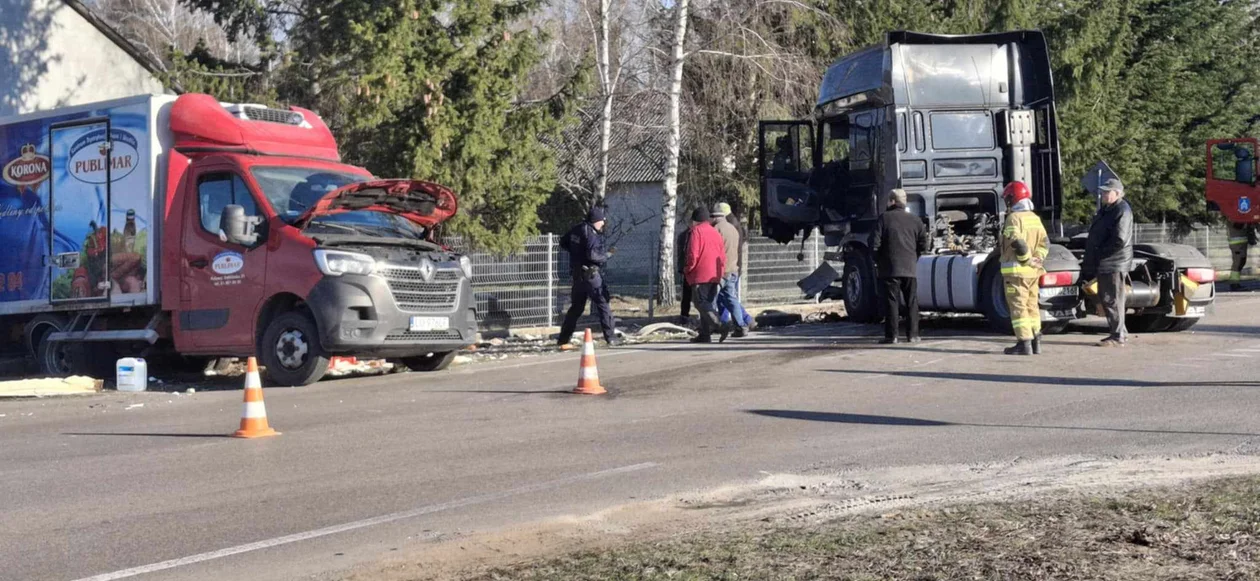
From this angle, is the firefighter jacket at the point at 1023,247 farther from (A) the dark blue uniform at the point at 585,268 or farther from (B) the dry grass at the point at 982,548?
A: (B) the dry grass at the point at 982,548

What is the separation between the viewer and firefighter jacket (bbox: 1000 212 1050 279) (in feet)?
45.9

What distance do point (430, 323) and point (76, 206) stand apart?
4.32 m

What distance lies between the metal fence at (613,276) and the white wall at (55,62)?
26.0 ft

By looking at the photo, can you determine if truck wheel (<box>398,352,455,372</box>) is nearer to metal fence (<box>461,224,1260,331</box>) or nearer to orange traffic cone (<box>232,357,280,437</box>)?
orange traffic cone (<box>232,357,280,437</box>)

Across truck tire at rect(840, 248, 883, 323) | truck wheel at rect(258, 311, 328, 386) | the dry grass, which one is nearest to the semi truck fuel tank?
truck tire at rect(840, 248, 883, 323)

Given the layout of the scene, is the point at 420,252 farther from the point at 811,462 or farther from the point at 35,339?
the point at 811,462

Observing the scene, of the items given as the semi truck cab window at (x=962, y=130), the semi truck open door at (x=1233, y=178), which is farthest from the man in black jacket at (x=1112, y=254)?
the semi truck open door at (x=1233, y=178)

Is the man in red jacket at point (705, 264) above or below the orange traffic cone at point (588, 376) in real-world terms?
above

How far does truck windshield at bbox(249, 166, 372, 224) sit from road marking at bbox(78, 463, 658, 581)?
6270mm

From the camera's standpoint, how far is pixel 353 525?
7.09 meters

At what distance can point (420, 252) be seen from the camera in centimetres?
1409

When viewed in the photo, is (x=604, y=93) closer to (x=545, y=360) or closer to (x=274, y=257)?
(x=545, y=360)

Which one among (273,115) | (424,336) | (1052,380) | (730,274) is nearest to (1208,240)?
(730,274)

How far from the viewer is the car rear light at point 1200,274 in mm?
15773
